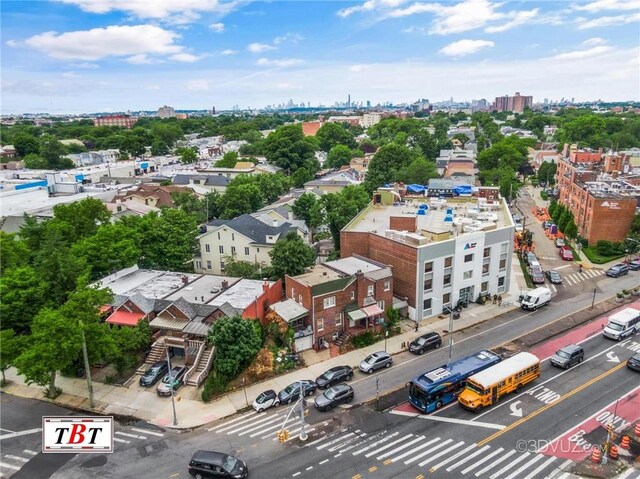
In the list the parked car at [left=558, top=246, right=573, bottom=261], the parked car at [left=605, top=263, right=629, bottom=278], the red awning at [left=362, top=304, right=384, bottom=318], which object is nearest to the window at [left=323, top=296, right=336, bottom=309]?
the red awning at [left=362, top=304, right=384, bottom=318]

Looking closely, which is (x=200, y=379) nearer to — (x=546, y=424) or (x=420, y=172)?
(x=546, y=424)

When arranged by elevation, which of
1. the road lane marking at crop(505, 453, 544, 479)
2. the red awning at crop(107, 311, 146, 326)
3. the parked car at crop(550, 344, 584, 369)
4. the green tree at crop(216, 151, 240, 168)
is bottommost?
the road lane marking at crop(505, 453, 544, 479)

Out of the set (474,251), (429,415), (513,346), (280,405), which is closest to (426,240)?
(474,251)

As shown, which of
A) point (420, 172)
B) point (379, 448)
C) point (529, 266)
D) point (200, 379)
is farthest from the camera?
point (420, 172)

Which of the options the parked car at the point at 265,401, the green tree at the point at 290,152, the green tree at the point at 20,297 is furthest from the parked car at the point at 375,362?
the green tree at the point at 290,152

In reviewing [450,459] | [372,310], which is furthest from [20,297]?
[450,459]

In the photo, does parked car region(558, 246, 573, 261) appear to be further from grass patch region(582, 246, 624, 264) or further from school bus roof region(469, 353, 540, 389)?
school bus roof region(469, 353, 540, 389)
